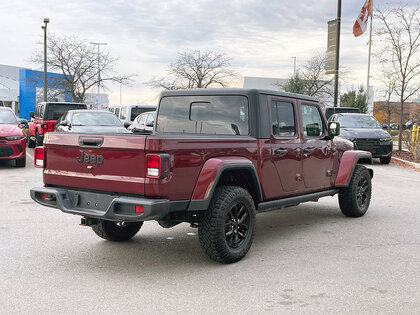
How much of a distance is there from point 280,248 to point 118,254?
6.21ft

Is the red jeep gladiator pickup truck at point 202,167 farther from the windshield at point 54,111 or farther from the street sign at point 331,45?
the street sign at point 331,45

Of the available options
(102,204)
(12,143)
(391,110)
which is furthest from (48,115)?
(391,110)

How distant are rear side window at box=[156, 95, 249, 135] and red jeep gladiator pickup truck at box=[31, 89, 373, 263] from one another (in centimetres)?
1

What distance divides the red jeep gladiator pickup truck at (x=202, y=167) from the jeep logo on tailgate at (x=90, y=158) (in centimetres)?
1

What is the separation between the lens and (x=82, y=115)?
54.0 feet

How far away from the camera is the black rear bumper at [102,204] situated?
15.3 ft

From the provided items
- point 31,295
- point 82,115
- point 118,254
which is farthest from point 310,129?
point 82,115

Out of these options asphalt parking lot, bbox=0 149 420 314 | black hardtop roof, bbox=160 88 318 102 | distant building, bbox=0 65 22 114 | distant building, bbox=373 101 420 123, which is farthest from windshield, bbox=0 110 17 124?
distant building, bbox=0 65 22 114

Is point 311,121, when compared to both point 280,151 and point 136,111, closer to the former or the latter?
point 280,151

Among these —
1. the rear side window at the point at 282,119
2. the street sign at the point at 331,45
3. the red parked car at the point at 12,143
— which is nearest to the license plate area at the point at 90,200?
the rear side window at the point at 282,119

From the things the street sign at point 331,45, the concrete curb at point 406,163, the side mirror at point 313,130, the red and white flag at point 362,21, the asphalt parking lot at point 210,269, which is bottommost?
the asphalt parking lot at point 210,269

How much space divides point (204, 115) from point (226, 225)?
154cm

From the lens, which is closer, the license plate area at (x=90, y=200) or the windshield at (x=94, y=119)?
the license plate area at (x=90, y=200)

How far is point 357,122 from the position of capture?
18.0 meters
